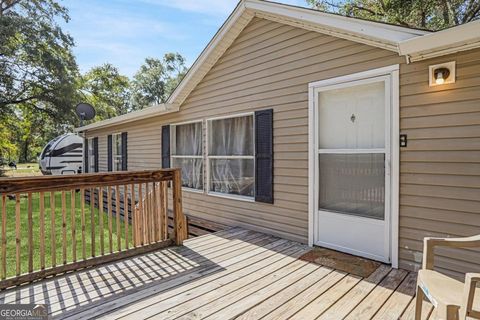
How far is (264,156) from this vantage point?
4.35m

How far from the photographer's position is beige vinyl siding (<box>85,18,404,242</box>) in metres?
3.58

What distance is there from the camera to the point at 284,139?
4.12 metres

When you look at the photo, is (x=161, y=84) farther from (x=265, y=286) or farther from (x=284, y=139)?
(x=265, y=286)

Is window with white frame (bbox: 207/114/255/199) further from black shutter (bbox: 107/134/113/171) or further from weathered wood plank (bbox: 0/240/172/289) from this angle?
black shutter (bbox: 107/134/113/171)

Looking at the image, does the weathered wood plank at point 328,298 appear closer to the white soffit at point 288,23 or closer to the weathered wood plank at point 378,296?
the weathered wood plank at point 378,296

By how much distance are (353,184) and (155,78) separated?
80.8 ft

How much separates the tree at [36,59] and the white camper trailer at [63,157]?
2.12 m

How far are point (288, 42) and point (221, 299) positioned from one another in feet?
11.1

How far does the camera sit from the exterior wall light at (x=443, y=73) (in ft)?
8.69

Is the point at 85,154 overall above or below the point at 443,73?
below

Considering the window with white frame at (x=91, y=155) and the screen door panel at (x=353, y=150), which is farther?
the window with white frame at (x=91, y=155)

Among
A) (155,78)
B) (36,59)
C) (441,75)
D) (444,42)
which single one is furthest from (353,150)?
(155,78)

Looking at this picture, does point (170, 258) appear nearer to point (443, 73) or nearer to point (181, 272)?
point (181, 272)

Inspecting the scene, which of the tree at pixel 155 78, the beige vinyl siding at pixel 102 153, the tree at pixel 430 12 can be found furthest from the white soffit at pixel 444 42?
the tree at pixel 155 78
